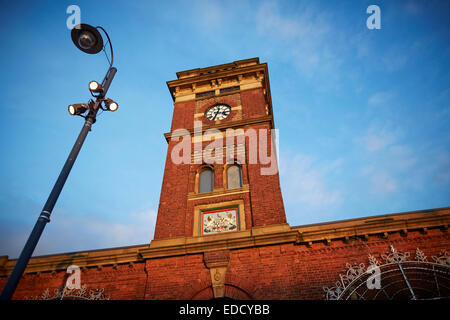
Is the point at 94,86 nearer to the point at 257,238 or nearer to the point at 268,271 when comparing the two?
the point at 257,238

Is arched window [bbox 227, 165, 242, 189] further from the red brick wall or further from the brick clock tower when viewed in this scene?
the red brick wall

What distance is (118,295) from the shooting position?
9.94 m

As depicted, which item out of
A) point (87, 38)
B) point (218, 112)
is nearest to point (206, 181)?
point (218, 112)

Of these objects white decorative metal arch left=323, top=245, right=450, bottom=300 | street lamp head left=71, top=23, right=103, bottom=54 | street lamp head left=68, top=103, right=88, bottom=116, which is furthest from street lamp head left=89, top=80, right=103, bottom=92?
white decorative metal arch left=323, top=245, right=450, bottom=300

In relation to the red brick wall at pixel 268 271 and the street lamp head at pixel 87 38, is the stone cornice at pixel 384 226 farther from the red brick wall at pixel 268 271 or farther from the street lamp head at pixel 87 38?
the street lamp head at pixel 87 38

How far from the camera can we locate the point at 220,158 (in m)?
13.1

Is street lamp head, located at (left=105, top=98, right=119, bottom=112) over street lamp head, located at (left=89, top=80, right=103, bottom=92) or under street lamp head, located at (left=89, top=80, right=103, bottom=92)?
under

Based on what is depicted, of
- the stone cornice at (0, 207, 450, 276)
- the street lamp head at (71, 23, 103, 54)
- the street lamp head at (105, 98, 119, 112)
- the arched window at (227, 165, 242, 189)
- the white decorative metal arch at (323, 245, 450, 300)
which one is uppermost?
the arched window at (227, 165, 242, 189)

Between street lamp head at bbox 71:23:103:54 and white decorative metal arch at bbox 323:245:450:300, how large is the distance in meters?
9.26

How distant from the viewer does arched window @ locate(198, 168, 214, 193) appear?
40.9ft

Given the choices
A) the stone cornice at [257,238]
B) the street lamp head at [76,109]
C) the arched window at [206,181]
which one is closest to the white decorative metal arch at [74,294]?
the stone cornice at [257,238]

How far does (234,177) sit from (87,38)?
300 inches
